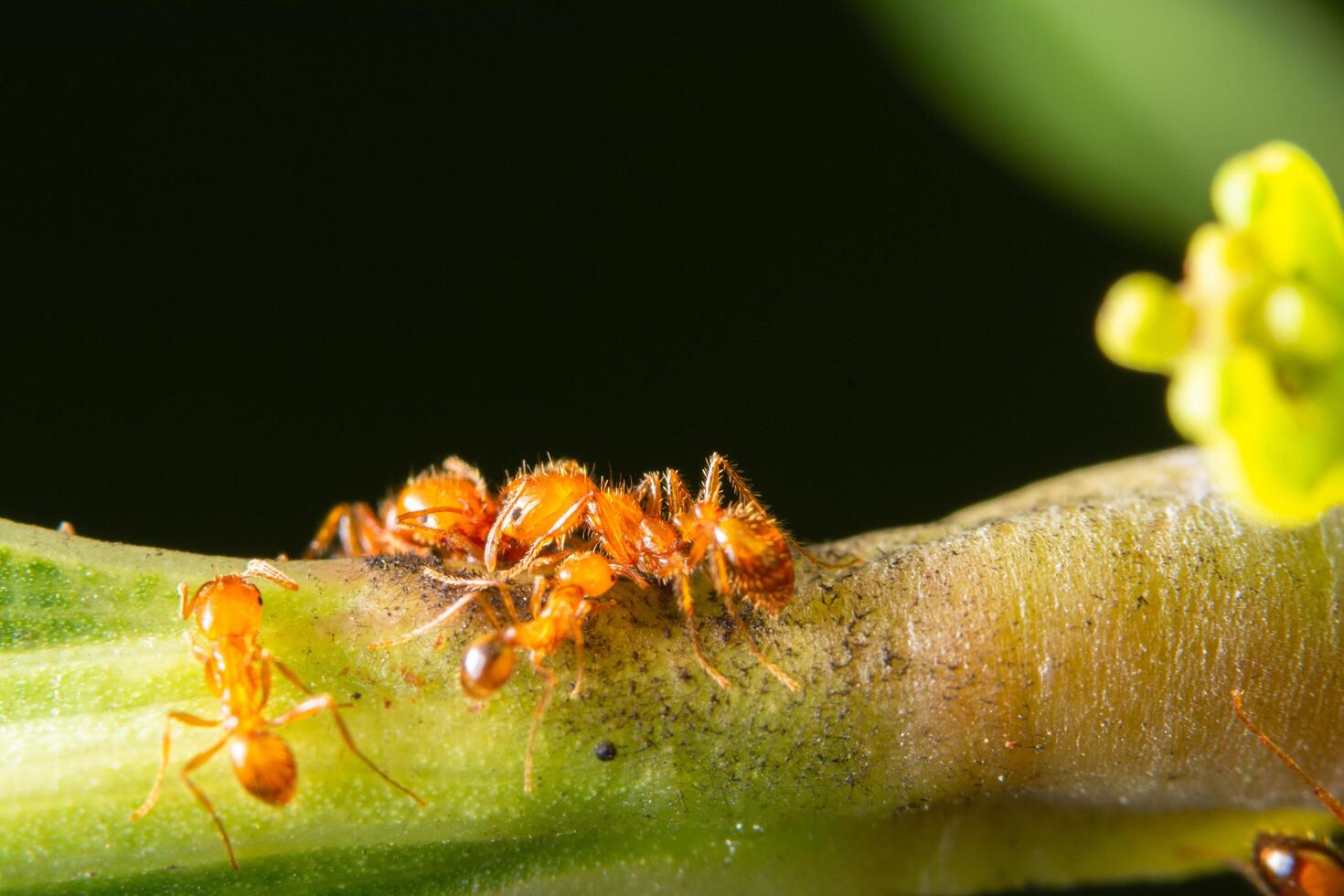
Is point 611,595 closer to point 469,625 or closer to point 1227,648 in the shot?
point 469,625

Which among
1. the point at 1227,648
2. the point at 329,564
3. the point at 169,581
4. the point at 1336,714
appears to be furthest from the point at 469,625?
the point at 1336,714

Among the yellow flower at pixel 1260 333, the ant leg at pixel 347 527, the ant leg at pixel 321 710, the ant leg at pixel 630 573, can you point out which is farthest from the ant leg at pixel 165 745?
the yellow flower at pixel 1260 333

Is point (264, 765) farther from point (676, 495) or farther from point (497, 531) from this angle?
point (676, 495)

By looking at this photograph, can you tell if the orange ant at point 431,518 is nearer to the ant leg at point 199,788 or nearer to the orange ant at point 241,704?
the orange ant at point 241,704

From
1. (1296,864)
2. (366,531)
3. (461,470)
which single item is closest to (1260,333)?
(1296,864)

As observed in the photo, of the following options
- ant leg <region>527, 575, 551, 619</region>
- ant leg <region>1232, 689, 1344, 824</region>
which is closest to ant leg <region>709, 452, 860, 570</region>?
ant leg <region>527, 575, 551, 619</region>

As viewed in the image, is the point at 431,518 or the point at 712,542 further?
the point at 431,518

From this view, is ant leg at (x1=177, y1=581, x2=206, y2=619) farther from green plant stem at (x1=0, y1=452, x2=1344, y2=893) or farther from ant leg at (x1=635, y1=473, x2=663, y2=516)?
ant leg at (x1=635, y1=473, x2=663, y2=516)
